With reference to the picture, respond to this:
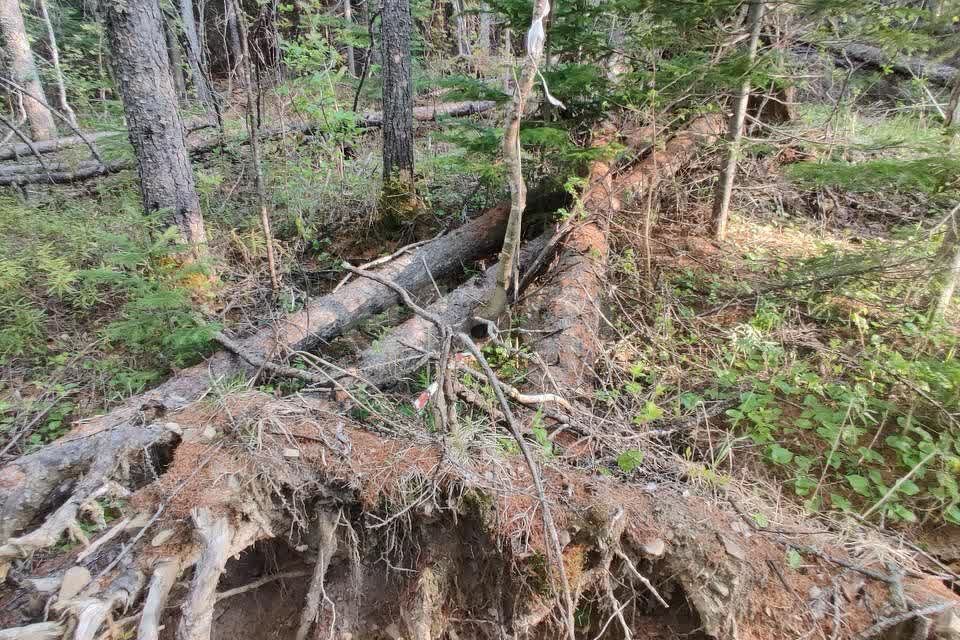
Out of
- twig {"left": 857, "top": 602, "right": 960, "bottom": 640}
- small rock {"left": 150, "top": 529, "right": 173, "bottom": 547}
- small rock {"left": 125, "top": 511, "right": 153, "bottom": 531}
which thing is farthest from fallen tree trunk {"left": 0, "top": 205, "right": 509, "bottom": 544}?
twig {"left": 857, "top": 602, "right": 960, "bottom": 640}

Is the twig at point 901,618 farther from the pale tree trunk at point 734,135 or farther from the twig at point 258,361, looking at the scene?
the pale tree trunk at point 734,135

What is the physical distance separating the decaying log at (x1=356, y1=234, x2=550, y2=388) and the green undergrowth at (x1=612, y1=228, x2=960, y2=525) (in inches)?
54.3

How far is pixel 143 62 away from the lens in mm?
3727

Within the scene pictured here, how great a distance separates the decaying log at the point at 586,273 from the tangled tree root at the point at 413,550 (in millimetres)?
995

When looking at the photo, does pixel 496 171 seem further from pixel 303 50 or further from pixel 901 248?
pixel 303 50

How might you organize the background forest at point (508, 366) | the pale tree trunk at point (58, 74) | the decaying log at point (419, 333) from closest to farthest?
the background forest at point (508, 366) < the decaying log at point (419, 333) < the pale tree trunk at point (58, 74)

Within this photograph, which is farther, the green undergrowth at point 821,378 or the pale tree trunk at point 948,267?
the pale tree trunk at point 948,267

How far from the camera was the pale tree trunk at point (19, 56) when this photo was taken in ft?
23.8

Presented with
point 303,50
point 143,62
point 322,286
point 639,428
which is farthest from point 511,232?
point 303,50

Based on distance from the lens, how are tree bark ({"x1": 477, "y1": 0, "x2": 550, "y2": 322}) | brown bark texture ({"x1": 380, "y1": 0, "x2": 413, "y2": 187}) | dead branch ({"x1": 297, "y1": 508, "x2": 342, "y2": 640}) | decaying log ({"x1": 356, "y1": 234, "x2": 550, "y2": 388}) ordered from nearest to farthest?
dead branch ({"x1": 297, "y1": 508, "x2": 342, "y2": 640}) → tree bark ({"x1": 477, "y1": 0, "x2": 550, "y2": 322}) → decaying log ({"x1": 356, "y1": 234, "x2": 550, "y2": 388}) → brown bark texture ({"x1": 380, "y1": 0, "x2": 413, "y2": 187})

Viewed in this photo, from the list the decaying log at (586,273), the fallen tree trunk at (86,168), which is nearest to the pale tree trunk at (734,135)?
the decaying log at (586,273)

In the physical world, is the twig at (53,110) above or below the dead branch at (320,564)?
above

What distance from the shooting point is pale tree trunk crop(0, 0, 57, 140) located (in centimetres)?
725

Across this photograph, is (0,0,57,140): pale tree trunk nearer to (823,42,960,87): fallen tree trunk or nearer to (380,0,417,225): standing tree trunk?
(380,0,417,225): standing tree trunk
